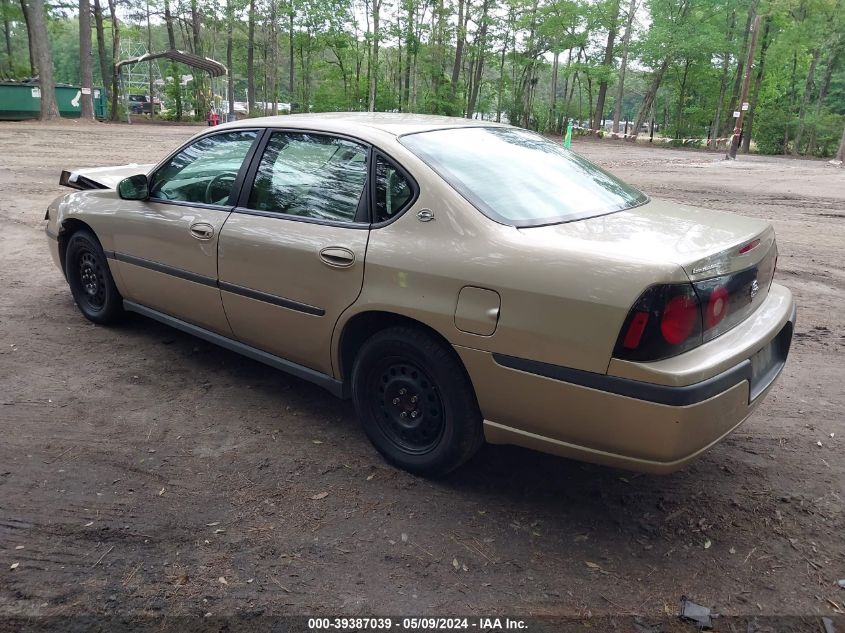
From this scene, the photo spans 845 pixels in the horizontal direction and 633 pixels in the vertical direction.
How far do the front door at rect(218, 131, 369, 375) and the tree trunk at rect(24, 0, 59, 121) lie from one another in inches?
1119

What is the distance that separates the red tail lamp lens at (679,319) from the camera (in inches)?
90.6

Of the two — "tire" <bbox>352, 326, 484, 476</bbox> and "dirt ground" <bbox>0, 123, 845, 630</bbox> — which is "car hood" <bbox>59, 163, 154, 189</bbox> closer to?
"dirt ground" <bbox>0, 123, 845, 630</bbox>

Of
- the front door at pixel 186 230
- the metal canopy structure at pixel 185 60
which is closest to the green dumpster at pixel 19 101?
the metal canopy structure at pixel 185 60

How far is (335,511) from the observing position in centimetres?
280

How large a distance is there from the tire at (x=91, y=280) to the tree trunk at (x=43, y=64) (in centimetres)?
2654

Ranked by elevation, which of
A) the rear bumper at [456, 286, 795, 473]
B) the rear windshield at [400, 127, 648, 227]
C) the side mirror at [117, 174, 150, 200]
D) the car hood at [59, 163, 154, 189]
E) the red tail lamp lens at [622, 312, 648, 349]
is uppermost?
the rear windshield at [400, 127, 648, 227]

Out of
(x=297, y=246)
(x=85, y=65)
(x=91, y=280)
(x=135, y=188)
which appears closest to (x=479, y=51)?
(x=85, y=65)

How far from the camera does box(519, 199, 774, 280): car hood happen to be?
2.41m

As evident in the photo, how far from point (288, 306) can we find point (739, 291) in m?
2.09

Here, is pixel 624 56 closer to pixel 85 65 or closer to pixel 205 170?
pixel 85 65

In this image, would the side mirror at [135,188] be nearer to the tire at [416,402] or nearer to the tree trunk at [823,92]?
the tire at [416,402]

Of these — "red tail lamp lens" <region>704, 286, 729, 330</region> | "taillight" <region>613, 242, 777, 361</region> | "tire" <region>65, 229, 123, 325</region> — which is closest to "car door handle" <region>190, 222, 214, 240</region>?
"tire" <region>65, 229, 123, 325</region>

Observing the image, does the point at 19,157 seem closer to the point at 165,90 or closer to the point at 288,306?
the point at 288,306

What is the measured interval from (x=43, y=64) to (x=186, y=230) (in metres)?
28.2
